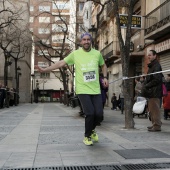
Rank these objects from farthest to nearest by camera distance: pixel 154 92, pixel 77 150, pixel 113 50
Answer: pixel 113 50
pixel 154 92
pixel 77 150

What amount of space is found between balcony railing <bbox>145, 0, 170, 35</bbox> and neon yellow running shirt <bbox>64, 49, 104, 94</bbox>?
35.8ft

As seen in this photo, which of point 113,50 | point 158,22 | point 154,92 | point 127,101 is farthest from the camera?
point 113,50

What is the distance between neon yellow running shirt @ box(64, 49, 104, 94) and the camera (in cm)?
590

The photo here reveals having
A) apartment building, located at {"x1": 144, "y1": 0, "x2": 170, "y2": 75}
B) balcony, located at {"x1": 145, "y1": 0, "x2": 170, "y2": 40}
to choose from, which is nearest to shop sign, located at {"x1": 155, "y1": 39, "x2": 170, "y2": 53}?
apartment building, located at {"x1": 144, "y1": 0, "x2": 170, "y2": 75}

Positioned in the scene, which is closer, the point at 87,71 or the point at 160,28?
the point at 87,71

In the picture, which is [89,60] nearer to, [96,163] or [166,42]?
[96,163]

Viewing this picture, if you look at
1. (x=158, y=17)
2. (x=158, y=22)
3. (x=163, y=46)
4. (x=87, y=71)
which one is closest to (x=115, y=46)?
(x=158, y=17)

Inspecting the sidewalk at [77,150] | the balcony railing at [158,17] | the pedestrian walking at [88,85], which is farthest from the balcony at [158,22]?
the pedestrian walking at [88,85]

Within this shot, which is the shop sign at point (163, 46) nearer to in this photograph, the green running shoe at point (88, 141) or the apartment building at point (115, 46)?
the apartment building at point (115, 46)

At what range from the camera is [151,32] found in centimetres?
1744

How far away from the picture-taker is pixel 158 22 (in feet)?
55.8

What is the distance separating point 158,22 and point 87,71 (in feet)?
39.6

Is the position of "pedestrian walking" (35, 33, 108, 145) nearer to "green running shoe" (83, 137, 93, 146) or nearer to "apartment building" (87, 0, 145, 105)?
"green running shoe" (83, 137, 93, 146)

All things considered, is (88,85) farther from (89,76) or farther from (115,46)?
(115,46)
